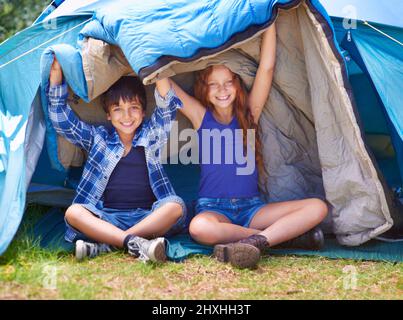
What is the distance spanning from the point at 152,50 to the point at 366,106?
1.30 m

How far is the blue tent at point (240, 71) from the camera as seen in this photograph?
2.39 meters

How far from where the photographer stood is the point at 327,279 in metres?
2.30

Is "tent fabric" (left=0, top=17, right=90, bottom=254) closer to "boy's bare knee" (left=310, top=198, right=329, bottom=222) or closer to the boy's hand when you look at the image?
the boy's hand

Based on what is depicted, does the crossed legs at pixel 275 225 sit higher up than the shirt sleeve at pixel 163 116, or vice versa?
the shirt sleeve at pixel 163 116

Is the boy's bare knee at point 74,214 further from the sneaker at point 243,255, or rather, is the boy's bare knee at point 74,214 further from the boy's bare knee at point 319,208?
the boy's bare knee at point 319,208

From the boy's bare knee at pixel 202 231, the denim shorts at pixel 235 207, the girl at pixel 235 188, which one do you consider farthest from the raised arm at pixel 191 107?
the boy's bare knee at pixel 202 231

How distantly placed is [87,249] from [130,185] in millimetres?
374

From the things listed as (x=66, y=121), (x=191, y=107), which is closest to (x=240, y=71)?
(x=191, y=107)

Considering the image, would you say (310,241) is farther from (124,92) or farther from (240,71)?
(124,92)

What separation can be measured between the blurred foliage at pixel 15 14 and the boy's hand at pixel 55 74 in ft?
10.0

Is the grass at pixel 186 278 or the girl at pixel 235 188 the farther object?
the girl at pixel 235 188

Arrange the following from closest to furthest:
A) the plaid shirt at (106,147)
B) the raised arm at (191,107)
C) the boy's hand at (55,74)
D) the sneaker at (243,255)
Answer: the sneaker at (243,255) < the boy's hand at (55,74) < the plaid shirt at (106,147) < the raised arm at (191,107)

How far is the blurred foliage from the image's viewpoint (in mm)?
5387
